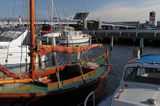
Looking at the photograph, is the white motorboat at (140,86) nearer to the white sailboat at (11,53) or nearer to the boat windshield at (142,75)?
the boat windshield at (142,75)

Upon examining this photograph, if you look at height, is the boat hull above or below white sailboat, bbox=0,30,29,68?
below

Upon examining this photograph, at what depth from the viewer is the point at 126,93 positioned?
948 centimetres

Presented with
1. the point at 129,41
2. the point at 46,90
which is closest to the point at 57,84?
the point at 46,90

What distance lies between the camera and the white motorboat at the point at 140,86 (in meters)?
8.81

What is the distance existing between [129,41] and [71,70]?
47.5 metres

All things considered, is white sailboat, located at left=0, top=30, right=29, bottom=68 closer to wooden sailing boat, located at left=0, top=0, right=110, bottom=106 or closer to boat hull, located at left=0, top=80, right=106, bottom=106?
wooden sailing boat, located at left=0, top=0, right=110, bottom=106

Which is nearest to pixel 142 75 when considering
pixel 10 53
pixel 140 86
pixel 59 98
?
pixel 140 86

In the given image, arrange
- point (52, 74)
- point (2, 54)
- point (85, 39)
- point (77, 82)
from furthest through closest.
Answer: point (85, 39) → point (2, 54) → point (52, 74) → point (77, 82)

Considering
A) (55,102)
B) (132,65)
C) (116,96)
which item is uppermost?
(132,65)

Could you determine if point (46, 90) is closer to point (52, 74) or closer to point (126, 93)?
point (52, 74)

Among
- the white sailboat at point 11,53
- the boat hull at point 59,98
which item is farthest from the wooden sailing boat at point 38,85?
the white sailboat at point 11,53

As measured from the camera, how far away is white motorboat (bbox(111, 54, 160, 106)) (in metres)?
8.81

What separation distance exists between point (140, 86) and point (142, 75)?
1.97 ft

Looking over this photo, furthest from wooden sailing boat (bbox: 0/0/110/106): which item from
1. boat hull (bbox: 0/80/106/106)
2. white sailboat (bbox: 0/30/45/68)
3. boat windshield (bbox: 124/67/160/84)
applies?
white sailboat (bbox: 0/30/45/68)
